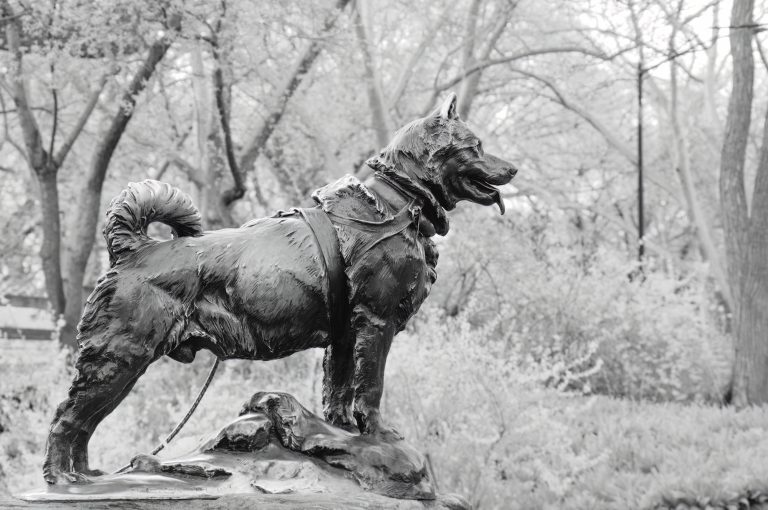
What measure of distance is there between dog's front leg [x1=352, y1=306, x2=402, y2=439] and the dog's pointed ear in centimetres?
86

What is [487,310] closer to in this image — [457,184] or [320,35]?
[320,35]

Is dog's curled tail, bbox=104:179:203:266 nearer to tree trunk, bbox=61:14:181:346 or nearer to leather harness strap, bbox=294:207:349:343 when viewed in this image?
leather harness strap, bbox=294:207:349:343

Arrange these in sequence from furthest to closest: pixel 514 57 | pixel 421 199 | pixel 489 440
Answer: pixel 514 57 → pixel 489 440 → pixel 421 199

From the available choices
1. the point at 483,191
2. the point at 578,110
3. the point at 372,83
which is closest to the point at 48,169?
the point at 372,83

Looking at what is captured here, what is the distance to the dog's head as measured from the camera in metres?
3.00

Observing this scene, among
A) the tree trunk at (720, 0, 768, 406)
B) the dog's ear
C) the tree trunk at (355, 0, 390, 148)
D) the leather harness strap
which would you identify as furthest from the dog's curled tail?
the tree trunk at (720, 0, 768, 406)

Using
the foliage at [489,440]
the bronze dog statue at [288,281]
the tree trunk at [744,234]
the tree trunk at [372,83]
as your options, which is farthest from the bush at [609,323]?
the bronze dog statue at [288,281]

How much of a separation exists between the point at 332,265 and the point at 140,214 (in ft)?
2.38

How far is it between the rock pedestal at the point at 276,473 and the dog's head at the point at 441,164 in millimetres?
967

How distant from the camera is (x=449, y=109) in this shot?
3.05 metres

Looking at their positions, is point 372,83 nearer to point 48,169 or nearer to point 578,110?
point 578,110

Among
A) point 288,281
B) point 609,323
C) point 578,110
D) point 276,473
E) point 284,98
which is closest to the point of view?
point 276,473

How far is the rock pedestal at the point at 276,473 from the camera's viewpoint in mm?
2406

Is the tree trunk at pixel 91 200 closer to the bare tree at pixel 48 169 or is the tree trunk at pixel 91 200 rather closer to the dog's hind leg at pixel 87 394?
the bare tree at pixel 48 169
